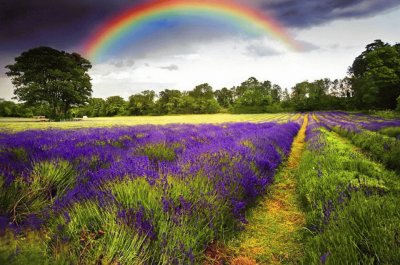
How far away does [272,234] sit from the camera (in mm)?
3150

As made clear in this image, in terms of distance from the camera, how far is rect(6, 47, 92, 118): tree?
3014cm

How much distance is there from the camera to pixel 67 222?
2016mm

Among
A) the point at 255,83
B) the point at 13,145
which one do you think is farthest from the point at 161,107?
the point at 13,145

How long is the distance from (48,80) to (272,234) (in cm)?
3540

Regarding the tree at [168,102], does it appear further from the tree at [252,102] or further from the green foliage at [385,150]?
the green foliage at [385,150]

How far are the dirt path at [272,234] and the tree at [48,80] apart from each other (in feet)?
108

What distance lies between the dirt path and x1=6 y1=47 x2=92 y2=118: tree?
33.0 meters

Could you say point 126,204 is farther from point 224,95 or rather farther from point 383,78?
point 224,95

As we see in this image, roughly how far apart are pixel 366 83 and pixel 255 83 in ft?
198

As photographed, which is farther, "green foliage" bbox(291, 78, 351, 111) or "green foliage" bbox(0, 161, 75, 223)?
"green foliage" bbox(291, 78, 351, 111)

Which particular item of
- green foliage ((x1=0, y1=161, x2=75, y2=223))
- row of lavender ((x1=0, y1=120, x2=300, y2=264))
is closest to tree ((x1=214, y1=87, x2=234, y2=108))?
row of lavender ((x1=0, y1=120, x2=300, y2=264))

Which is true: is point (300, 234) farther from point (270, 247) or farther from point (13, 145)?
point (13, 145)

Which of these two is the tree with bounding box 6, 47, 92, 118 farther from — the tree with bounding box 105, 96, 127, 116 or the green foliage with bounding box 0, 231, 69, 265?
the tree with bounding box 105, 96, 127, 116

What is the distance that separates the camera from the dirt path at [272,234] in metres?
2.59
